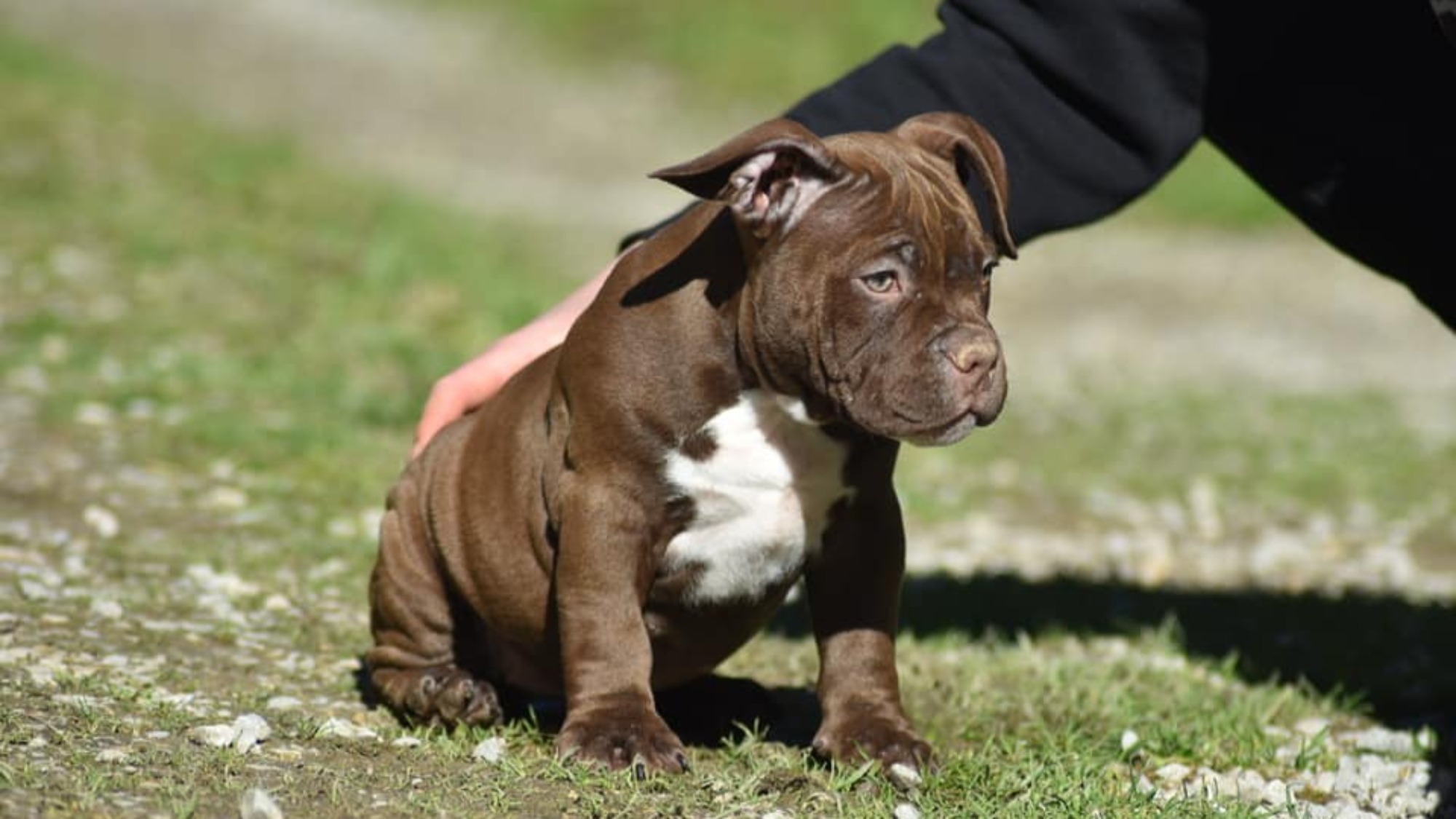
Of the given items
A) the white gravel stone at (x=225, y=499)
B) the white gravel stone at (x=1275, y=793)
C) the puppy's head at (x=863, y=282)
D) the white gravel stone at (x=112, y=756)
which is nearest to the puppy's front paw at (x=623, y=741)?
the puppy's head at (x=863, y=282)

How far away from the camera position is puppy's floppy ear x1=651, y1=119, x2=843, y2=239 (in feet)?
12.7

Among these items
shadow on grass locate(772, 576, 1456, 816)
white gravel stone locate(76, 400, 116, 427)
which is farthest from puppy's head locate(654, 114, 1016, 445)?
white gravel stone locate(76, 400, 116, 427)

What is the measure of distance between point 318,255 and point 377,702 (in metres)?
7.38

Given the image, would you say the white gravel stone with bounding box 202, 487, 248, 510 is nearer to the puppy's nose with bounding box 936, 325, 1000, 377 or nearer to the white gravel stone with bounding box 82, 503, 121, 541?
the white gravel stone with bounding box 82, 503, 121, 541

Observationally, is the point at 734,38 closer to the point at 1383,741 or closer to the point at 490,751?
the point at 1383,741

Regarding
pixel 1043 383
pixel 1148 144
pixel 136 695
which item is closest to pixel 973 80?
pixel 1148 144

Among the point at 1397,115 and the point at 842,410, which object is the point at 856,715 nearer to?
the point at 842,410

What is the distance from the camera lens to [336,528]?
23.4 ft

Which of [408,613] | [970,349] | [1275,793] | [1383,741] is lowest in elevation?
[1383,741]

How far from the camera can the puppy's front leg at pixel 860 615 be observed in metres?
4.37

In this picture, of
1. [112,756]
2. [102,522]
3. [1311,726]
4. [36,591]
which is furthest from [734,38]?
[112,756]

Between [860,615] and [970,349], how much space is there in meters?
0.78

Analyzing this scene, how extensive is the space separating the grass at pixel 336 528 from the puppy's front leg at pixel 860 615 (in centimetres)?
16

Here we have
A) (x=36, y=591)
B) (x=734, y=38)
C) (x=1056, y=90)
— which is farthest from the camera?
(x=734, y=38)
